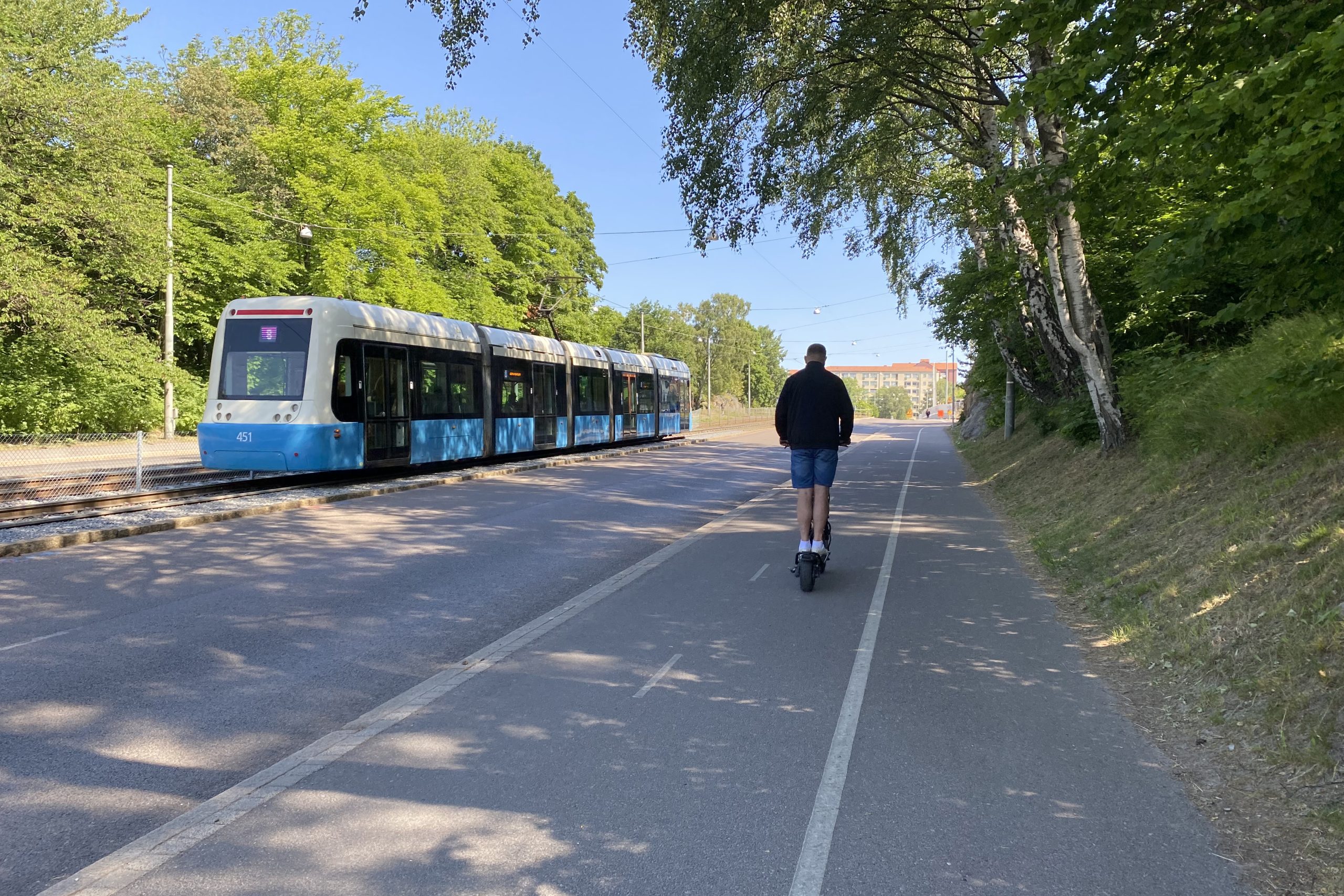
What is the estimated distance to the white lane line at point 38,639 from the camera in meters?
6.26

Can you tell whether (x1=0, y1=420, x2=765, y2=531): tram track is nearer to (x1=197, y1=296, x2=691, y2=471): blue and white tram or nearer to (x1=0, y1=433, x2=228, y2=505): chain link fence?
(x1=0, y1=433, x2=228, y2=505): chain link fence

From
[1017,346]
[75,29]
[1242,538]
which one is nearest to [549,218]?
[75,29]

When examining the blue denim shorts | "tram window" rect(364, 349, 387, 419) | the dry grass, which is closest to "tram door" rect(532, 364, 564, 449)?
"tram window" rect(364, 349, 387, 419)

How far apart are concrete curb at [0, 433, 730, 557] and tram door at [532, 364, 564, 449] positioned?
1.01 m

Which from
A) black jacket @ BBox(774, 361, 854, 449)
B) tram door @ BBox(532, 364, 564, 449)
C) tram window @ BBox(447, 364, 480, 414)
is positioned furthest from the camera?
tram door @ BBox(532, 364, 564, 449)

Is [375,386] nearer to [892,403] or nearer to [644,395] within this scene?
[644,395]

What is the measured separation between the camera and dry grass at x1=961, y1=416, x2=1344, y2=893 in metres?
3.72

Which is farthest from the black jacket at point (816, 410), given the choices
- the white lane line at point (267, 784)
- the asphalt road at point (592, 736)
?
the white lane line at point (267, 784)

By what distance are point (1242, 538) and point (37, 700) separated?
7.66 m

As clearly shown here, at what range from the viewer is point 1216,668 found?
5180 mm

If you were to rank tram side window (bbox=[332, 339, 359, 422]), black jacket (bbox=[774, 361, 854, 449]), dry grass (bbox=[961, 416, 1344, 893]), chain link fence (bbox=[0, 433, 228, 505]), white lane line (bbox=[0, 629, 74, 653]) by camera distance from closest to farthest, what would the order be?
1. dry grass (bbox=[961, 416, 1344, 893])
2. white lane line (bbox=[0, 629, 74, 653])
3. black jacket (bbox=[774, 361, 854, 449])
4. chain link fence (bbox=[0, 433, 228, 505])
5. tram side window (bbox=[332, 339, 359, 422])

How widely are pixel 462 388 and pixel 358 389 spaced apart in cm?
416

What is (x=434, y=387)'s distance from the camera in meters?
19.8

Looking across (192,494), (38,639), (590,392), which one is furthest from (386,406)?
(590,392)
